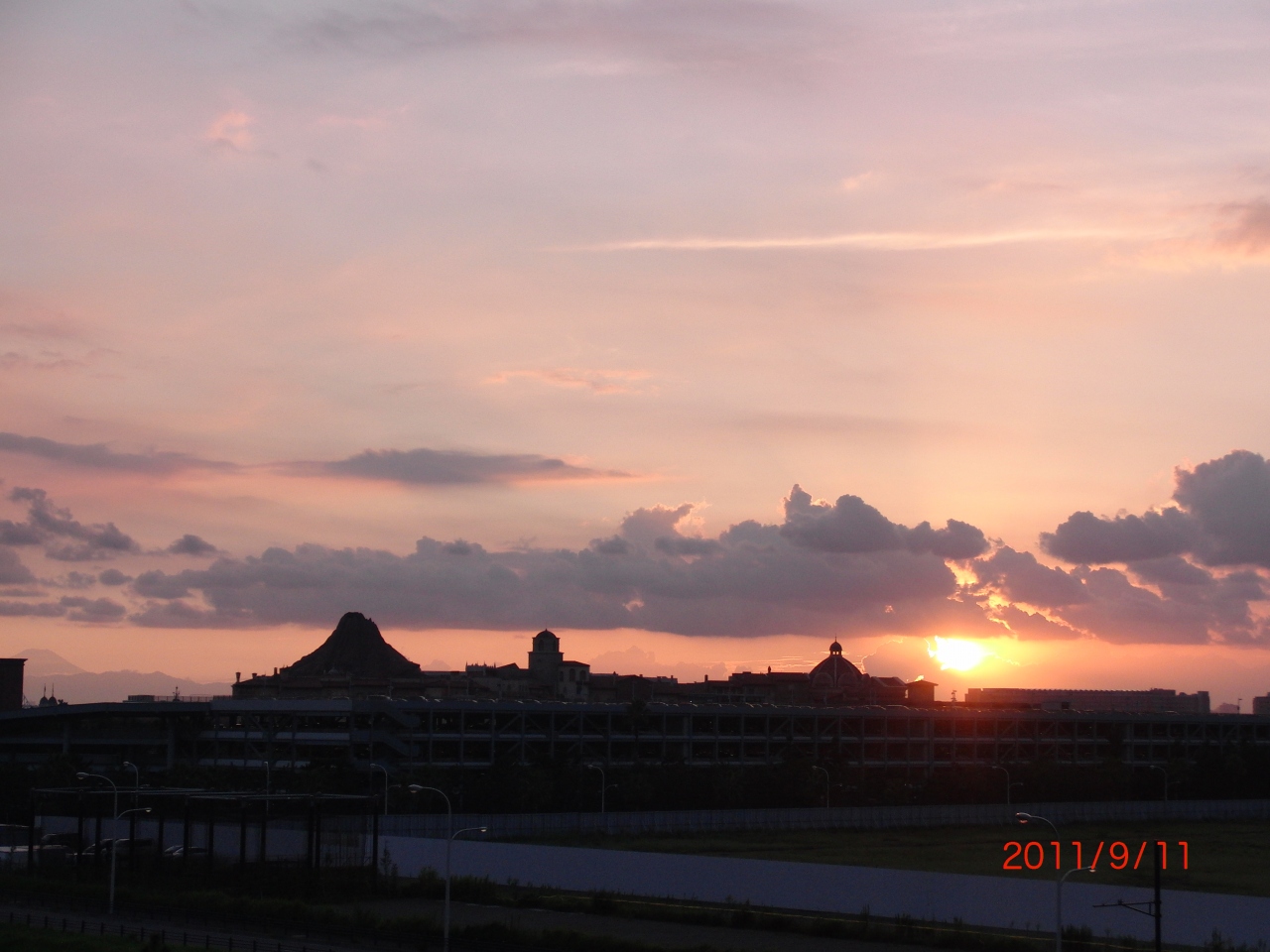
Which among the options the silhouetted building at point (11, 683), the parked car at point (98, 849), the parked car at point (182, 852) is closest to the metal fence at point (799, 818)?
the parked car at point (182, 852)

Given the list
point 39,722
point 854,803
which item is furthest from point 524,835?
point 39,722

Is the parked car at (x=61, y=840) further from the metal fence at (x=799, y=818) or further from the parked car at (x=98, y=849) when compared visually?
the metal fence at (x=799, y=818)

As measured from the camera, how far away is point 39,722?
154 meters

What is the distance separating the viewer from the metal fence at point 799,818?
10644 centimetres

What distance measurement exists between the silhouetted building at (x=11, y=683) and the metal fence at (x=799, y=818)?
106 metres

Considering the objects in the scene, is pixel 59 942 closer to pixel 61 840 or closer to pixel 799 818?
pixel 61 840

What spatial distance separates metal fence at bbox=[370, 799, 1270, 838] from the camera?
106438 mm

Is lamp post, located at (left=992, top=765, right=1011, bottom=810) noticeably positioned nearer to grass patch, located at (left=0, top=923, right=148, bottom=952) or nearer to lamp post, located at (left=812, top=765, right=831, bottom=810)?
lamp post, located at (left=812, top=765, right=831, bottom=810)

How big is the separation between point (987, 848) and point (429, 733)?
58.7m

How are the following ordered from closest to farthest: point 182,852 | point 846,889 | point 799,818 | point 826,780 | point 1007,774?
point 846,889
point 182,852
point 799,818
point 826,780
point 1007,774

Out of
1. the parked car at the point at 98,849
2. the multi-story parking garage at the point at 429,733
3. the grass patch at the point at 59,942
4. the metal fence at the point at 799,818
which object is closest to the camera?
the grass patch at the point at 59,942

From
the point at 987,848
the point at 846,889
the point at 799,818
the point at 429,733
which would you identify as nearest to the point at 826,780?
the point at 799,818

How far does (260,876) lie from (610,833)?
4444cm

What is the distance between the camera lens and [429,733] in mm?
142625
